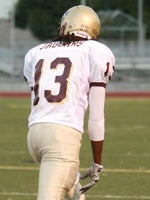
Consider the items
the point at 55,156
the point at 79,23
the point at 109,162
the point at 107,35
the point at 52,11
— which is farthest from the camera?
the point at 52,11

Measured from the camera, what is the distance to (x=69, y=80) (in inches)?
181

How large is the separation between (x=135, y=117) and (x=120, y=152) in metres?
7.54

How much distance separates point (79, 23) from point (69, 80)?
1.23ft

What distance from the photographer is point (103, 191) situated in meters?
8.35

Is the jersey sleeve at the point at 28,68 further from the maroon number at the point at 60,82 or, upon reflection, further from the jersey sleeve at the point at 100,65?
the jersey sleeve at the point at 100,65

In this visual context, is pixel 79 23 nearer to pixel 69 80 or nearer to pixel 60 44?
pixel 60 44

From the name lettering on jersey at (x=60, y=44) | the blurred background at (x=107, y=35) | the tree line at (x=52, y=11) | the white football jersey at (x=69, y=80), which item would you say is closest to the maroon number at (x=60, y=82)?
Answer: the white football jersey at (x=69, y=80)

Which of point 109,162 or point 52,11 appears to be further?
point 52,11

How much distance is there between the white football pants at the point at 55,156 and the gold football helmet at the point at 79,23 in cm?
60

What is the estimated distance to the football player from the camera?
14.8 ft

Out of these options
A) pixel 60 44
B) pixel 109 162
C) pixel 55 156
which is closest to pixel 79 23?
pixel 60 44

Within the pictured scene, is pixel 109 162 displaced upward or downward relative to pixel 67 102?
downward

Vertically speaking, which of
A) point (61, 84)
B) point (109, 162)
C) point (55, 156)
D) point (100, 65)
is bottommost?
point (109, 162)

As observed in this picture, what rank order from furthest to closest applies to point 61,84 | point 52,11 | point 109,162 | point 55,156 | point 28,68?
1. point 52,11
2. point 109,162
3. point 28,68
4. point 61,84
5. point 55,156
